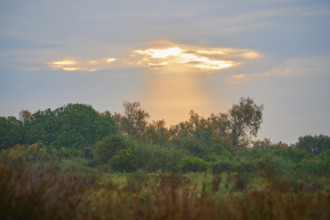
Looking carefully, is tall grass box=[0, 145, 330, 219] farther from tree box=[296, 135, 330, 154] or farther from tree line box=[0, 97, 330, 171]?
tree box=[296, 135, 330, 154]

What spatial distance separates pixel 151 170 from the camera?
47688 millimetres

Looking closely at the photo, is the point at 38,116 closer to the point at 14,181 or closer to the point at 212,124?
the point at 212,124

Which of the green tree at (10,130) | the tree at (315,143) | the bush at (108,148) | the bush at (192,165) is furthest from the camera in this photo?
the tree at (315,143)

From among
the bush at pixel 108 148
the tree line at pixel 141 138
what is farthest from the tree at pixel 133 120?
the bush at pixel 108 148

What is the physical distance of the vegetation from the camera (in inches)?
376

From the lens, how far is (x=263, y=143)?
93.4 meters

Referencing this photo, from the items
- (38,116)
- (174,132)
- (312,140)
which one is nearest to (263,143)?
(312,140)

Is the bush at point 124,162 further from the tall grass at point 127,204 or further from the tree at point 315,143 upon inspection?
the tree at point 315,143

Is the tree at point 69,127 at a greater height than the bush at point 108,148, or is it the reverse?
the tree at point 69,127

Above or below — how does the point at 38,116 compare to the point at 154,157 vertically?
above

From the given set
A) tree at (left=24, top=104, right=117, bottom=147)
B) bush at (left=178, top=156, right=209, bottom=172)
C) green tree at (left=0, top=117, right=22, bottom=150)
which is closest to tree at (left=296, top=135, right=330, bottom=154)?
tree at (left=24, top=104, right=117, bottom=147)

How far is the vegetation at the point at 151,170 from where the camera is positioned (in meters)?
9.54

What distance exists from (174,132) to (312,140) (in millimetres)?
21148

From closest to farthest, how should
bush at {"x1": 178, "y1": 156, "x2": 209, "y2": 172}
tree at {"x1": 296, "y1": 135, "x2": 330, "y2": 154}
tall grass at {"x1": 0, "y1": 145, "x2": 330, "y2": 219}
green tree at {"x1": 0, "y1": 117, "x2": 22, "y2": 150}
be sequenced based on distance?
tall grass at {"x1": 0, "y1": 145, "x2": 330, "y2": 219}, bush at {"x1": 178, "y1": 156, "x2": 209, "y2": 172}, green tree at {"x1": 0, "y1": 117, "x2": 22, "y2": 150}, tree at {"x1": 296, "y1": 135, "x2": 330, "y2": 154}
